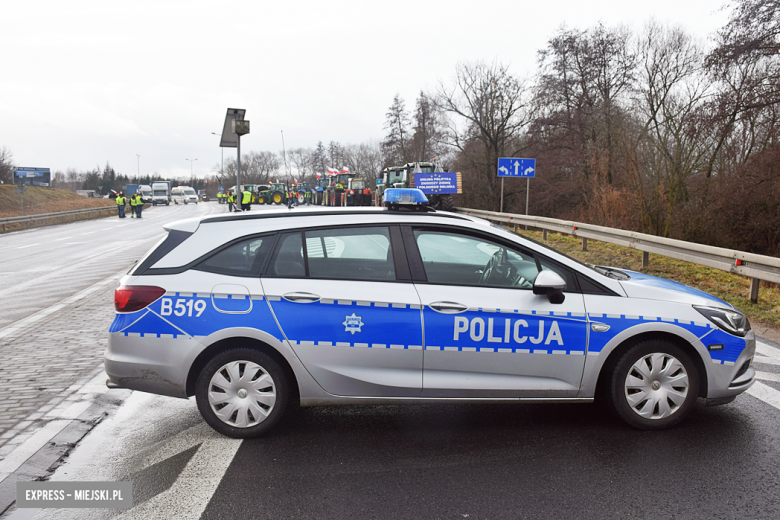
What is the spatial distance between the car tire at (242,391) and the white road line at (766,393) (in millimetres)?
3773

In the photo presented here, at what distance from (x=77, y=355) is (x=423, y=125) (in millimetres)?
54743

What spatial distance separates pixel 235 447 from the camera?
3.93 meters

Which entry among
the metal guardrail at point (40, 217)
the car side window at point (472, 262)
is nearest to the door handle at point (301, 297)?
the car side window at point (472, 262)

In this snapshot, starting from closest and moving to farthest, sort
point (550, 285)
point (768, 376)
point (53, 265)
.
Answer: point (550, 285)
point (768, 376)
point (53, 265)

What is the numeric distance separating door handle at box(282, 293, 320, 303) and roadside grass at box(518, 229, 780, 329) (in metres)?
6.53

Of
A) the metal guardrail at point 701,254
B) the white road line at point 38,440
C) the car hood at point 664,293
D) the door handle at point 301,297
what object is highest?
the car hood at point 664,293

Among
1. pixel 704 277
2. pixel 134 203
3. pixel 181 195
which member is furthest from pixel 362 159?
pixel 704 277

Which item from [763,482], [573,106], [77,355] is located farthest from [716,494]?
[573,106]

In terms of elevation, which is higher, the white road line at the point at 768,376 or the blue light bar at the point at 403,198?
the blue light bar at the point at 403,198

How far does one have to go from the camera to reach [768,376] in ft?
17.6

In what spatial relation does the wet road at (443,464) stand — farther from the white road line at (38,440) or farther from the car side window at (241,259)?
the car side window at (241,259)

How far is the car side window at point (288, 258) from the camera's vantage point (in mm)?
4102

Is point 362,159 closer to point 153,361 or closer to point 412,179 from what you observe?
point 412,179

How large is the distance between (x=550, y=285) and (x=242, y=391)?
7.14ft
